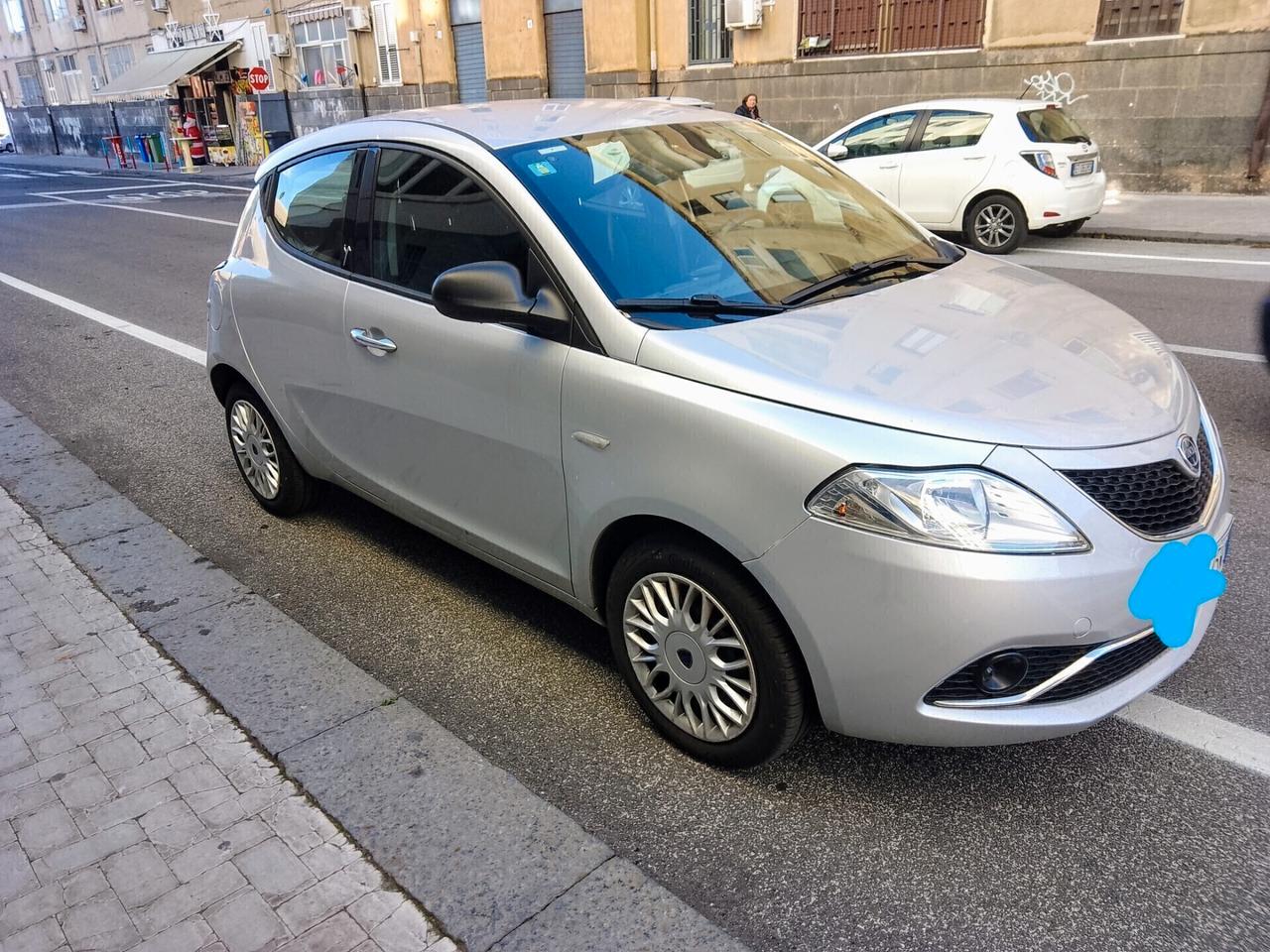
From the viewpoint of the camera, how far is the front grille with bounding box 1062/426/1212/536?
230 cm

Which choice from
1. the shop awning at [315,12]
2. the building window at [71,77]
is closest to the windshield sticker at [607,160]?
the shop awning at [315,12]

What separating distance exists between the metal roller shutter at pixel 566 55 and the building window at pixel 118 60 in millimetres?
25687

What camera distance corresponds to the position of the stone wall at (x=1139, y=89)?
1402 cm

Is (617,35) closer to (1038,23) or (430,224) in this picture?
(1038,23)

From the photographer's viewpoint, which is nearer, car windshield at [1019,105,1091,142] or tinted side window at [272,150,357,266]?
tinted side window at [272,150,357,266]

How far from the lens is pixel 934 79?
55.6ft

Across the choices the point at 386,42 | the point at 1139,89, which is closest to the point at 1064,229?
the point at 1139,89

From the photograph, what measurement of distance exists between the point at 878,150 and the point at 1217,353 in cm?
652

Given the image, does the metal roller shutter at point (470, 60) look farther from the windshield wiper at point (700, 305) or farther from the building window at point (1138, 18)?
the windshield wiper at point (700, 305)

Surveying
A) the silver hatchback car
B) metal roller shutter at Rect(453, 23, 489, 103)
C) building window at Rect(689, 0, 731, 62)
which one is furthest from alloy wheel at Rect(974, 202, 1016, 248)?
metal roller shutter at Rect(453, 23, 489, 103)

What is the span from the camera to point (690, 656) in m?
2.75

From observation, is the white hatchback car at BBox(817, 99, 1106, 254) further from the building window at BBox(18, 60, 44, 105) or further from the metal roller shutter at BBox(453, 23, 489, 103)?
the building window at BBox(18, 60, 44, 105)

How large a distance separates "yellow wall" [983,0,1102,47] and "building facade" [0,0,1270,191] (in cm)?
2

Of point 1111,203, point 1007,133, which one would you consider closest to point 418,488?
point 1007,133
